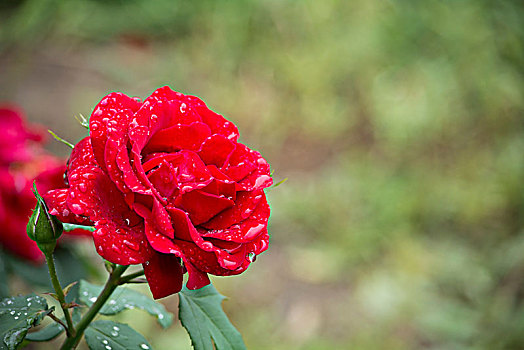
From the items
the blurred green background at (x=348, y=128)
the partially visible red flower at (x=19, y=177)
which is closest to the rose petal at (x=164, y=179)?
the partially visible red flower at (x=19, y=177)

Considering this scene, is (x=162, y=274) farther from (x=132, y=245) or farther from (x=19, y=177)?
(x=19, y=177)

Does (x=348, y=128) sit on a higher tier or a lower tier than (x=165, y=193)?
higher

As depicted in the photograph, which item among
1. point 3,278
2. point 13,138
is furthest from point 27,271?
point 13,138

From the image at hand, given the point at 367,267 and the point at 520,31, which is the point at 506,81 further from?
the point at 367,267

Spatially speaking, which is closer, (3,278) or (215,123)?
(215,123)

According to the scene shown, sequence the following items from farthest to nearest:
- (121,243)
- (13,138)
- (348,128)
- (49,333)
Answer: (348,128), (13,138), (49,333), (121,243)

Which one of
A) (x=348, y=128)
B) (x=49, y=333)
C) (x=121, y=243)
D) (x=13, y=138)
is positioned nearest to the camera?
(x=121, y=243)

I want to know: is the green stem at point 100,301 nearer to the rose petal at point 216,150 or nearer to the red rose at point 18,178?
the rose petal at point 216,150
